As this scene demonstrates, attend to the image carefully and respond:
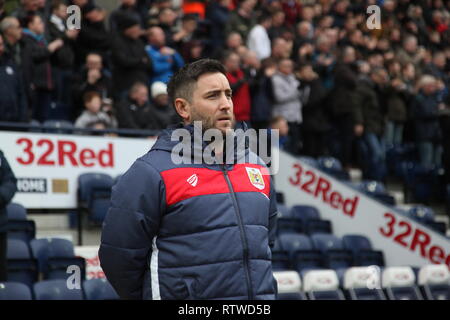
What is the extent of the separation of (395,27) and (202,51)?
5.22m

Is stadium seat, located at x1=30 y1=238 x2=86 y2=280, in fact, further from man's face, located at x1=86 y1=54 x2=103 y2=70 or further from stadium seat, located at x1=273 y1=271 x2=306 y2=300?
man's face, located at x1=86 y1=54 x2=103 y2=70

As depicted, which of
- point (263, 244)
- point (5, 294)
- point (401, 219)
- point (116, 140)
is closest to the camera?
point (263, 244)

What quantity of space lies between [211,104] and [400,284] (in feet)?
20.0

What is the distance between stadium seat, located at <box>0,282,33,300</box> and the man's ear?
3.41 meters

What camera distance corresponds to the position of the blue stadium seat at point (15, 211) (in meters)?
7.86

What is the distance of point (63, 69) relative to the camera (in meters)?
9.91

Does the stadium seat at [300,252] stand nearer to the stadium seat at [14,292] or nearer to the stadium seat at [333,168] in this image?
the stadium seat at [333,168]

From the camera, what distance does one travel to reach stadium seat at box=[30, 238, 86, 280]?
7219 millimetres

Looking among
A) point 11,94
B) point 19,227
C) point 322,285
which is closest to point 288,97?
point 322,285

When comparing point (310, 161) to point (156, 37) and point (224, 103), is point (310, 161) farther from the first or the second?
point (224, 103)

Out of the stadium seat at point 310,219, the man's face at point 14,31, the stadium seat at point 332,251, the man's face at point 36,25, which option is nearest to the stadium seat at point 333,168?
the stadium seat at point 310,219
